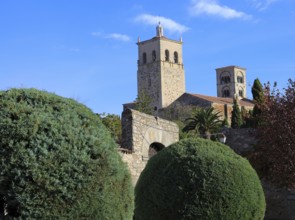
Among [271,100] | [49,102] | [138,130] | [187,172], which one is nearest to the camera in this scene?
[49,102]

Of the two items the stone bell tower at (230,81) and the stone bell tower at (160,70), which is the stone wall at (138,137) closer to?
the stone bell tower at (160,70)

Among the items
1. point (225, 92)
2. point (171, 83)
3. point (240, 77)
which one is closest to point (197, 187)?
point (171, 83)

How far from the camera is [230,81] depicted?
106000 millimetres

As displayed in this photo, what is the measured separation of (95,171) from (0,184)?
79 centimetres

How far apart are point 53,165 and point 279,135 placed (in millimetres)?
12009

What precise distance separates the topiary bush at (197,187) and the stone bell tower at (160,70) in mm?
73745

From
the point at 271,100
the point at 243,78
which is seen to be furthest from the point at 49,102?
the point at 243,78

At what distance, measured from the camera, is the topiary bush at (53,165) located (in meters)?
4.19

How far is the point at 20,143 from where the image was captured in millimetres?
4219

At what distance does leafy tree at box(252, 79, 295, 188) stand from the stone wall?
3714 millimetres

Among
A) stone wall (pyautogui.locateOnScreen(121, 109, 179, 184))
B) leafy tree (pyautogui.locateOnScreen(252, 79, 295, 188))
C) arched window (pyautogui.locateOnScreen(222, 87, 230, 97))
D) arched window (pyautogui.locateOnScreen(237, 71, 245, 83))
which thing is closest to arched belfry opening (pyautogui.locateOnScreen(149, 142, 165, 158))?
stone wall (pyautogui.locateOnScreen(121, 109, 179, 184))

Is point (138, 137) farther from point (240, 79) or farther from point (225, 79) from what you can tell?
point (240, 79)

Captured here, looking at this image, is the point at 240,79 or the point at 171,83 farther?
the point at 240,79

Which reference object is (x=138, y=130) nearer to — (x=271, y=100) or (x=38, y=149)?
(x=271, y=100)
